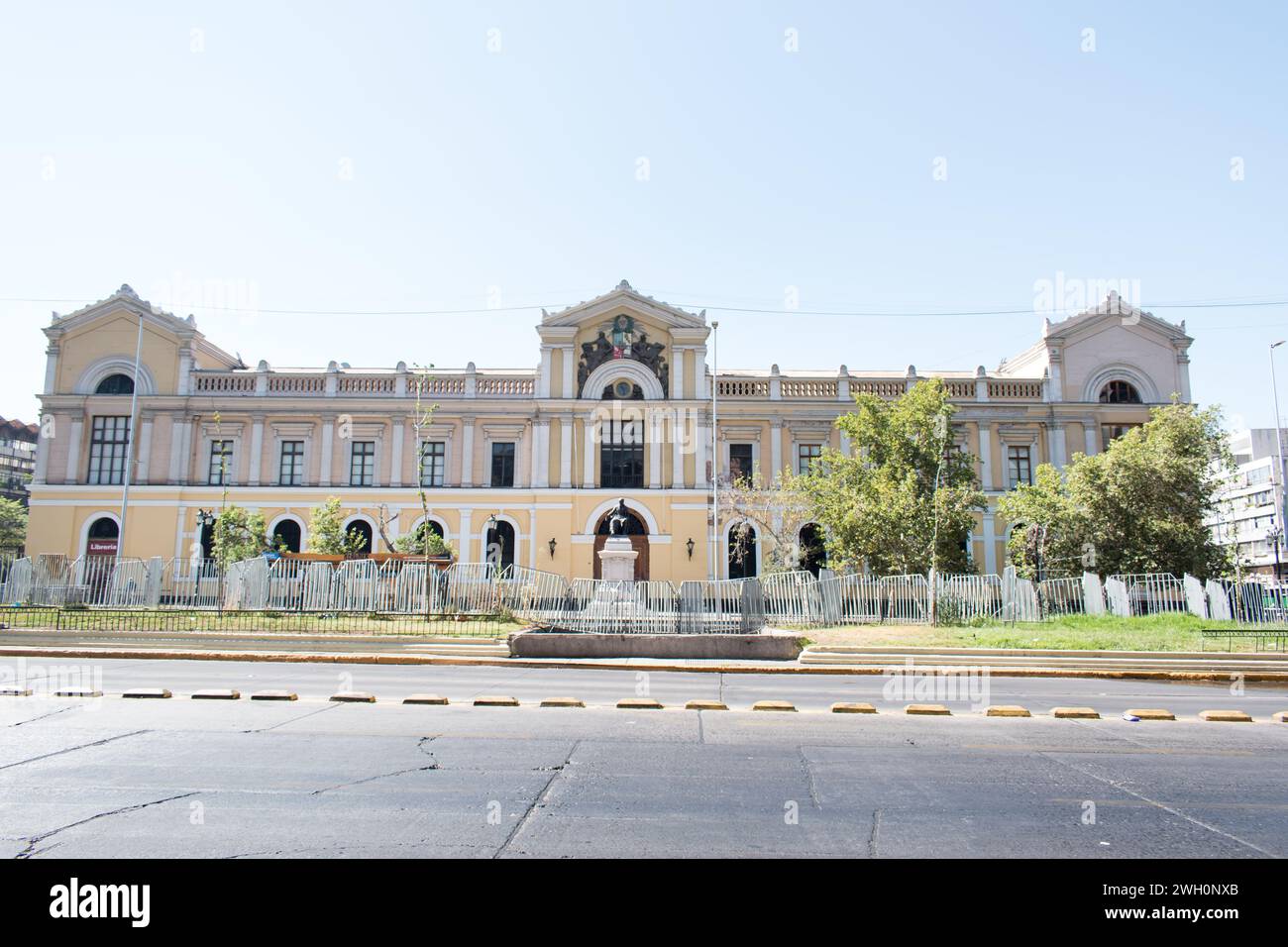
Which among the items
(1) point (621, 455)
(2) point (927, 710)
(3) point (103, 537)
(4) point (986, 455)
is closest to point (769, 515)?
(1) point (621, 455)

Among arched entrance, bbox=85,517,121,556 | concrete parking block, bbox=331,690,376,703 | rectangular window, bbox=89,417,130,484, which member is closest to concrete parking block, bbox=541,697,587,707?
concrete parking block, bbox=331,690,376,703

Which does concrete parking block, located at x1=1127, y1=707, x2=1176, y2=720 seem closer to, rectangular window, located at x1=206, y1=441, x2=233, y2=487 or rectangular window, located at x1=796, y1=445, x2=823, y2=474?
rectangular window, located at x1=796, y1=445, x2=823, y2=474

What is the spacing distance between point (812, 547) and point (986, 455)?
9.98 m

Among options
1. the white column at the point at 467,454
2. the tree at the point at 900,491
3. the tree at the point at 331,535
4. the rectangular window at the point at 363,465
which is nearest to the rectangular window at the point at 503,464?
the white column at the point at 467,454

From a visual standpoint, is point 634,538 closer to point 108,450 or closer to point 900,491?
point 900,491

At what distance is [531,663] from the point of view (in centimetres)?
1916

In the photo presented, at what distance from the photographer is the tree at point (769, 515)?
122 feet

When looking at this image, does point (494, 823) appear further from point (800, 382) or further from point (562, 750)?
point (800, 382)

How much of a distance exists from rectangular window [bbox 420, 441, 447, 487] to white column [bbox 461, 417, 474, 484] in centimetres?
96

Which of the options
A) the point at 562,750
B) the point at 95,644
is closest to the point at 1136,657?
the point at 562,750

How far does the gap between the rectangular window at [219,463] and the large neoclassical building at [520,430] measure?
0.45 ft

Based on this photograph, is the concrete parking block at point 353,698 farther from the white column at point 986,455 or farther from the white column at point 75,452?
the white column at point 75,452

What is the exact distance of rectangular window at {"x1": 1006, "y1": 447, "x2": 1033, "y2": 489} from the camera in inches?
1636

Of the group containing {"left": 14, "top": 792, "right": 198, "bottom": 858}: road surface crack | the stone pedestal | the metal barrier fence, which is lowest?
{"left": 14, "top": 792, "right": 198, "bottom": 858}: road surface crack
